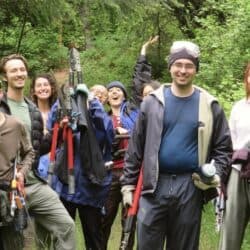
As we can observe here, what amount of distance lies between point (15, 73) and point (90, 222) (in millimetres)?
1692

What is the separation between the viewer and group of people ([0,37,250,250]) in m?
4.44

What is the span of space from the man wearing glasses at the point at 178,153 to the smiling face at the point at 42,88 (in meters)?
2.04

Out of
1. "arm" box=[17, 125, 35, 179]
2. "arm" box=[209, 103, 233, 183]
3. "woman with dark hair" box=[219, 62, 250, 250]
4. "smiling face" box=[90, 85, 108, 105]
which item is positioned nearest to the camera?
"arm" box=[209, 103, 233, 183]

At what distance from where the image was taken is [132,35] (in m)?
15.5

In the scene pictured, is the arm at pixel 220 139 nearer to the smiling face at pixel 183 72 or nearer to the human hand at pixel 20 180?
the smiling face at pixel 183 72

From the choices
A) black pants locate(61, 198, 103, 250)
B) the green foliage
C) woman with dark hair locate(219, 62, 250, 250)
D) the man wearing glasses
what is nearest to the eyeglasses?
the man wearing glasses

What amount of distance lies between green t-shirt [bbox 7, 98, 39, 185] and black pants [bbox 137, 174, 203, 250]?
1213mm

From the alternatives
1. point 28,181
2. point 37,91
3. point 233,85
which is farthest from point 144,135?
point 233,85

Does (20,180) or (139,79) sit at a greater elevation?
(139,79)

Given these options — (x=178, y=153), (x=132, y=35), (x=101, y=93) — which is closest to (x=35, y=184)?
(x=178, y=153)

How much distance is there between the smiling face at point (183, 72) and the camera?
4.40 meters

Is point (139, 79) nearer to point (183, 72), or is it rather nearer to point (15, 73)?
point (15, 73)

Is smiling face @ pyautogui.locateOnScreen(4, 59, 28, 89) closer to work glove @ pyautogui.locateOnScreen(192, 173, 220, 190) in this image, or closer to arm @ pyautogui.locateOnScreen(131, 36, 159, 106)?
work glove @ pyautogui.locateOnScreen(192, 173, 220, 190)

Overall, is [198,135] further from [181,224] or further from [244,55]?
[244,55]
